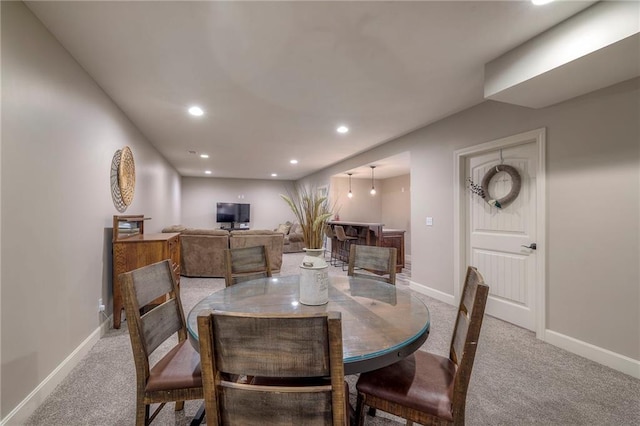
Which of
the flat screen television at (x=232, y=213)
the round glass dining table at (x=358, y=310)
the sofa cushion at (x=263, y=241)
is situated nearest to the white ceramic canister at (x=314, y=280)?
the round glass dining table at (x=358, y=310)

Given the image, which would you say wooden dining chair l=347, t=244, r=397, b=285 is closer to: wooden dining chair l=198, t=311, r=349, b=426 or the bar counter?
wooden dining chair l=198, t=311, r=349, b=426

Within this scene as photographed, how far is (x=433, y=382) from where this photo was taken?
48.8 inches

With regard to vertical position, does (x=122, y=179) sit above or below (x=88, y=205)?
above

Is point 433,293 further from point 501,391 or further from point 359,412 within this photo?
point 359,412

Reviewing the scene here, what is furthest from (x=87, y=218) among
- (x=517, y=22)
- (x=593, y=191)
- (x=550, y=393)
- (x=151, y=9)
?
(x=593, y=191)

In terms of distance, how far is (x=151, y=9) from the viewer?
174 centimetres

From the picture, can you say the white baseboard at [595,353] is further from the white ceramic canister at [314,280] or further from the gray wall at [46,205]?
the gray wall at [46,205]

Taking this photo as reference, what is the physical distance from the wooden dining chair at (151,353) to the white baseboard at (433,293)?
329cm

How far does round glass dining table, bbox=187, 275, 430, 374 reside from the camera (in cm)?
106

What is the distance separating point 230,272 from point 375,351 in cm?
142

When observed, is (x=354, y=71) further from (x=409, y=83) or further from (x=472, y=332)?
(x=472, y=332)

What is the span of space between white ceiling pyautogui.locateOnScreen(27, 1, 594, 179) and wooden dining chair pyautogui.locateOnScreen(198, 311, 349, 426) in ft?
6.05

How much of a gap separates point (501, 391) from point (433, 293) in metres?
2.07

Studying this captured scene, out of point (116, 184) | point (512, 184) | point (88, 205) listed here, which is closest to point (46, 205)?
point (88, 205)
